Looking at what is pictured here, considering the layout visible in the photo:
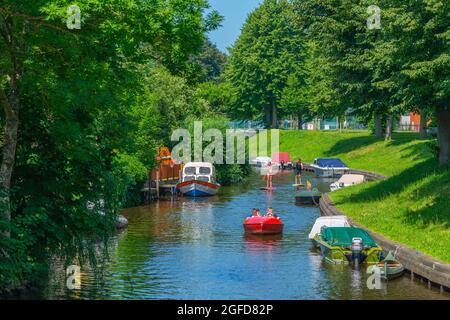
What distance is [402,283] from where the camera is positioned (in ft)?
110

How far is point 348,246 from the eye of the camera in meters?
38.6

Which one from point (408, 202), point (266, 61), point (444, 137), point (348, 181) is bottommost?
point (408, 202)

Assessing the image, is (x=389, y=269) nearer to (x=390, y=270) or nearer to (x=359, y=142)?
(x=390, y=270)

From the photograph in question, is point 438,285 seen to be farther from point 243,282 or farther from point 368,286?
point 243,282

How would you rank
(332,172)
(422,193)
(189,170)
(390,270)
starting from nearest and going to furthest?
(390,270), (422,193), (189,170), (332,172)

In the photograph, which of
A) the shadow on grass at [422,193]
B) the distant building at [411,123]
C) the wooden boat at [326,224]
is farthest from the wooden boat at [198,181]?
the distant building at [411,123]

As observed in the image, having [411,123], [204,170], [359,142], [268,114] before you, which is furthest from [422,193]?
[268,114]

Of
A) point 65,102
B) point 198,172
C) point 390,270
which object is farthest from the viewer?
point 198,172

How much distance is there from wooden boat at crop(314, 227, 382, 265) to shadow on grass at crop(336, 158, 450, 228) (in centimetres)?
383

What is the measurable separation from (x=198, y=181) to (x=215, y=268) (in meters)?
34.6

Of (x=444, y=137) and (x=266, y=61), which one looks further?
(x=266, y=61)

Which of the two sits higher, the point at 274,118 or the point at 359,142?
the point at 274,118

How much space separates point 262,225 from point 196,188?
24516mm
